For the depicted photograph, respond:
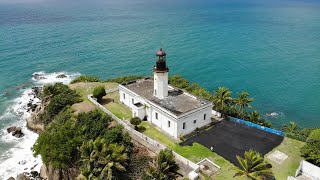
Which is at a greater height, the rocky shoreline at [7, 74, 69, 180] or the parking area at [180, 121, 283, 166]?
the parking area at [180, 121, 283, 166]

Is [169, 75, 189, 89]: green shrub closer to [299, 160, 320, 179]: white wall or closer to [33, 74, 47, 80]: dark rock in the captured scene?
[299, 160, 320, 179]: white wall

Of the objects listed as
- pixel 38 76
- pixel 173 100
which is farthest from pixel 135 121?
pixel 38 76

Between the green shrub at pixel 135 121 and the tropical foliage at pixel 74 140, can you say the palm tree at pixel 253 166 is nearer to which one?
the tropical foliage at pixel 74 140

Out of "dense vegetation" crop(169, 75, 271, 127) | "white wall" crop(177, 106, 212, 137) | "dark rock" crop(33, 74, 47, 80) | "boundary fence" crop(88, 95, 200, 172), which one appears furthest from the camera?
"dark rock" crop(33, 74, 47, 80)

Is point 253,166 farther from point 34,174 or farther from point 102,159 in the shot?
point 34,174

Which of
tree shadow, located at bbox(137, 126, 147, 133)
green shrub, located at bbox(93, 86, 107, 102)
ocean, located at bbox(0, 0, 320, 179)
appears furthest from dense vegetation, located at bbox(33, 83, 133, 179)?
ocean, located at bbox(0, 0, 320, 179)

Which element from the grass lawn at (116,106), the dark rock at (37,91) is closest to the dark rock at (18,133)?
the dark rock at (37,91)
